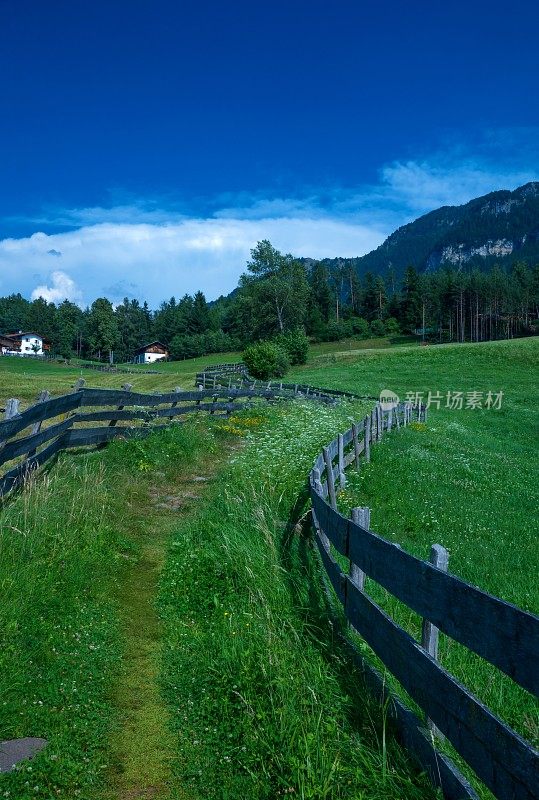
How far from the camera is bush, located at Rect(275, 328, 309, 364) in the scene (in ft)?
262

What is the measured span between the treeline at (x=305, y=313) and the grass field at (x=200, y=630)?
81.8m

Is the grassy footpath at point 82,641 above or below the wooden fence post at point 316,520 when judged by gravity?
below

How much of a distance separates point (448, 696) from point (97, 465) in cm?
918

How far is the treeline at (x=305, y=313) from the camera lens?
306 ft

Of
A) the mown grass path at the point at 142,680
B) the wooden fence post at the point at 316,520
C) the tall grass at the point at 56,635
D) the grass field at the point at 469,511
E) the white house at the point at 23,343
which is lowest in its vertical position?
the grass field at the point at 469,511

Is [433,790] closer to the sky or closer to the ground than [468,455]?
closer to the sky

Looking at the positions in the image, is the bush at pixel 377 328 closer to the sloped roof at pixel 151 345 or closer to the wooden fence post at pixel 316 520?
the sloped roof at pixel 151 345

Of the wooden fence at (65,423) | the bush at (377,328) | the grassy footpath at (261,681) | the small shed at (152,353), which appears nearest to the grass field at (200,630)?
the grassy footpath at (261,681)

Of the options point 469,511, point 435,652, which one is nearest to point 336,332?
point 469,511

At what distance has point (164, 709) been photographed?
4.56 metres

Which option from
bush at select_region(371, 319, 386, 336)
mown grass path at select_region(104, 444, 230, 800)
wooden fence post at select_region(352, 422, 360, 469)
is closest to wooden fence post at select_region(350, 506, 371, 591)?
mown grass path at select_region(104, 444, 230, 800)

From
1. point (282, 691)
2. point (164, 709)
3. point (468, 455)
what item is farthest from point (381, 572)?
point (468, 455)

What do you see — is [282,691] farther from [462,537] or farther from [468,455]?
[468,455]

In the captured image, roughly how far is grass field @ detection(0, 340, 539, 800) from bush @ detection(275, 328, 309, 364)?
67744 mm
